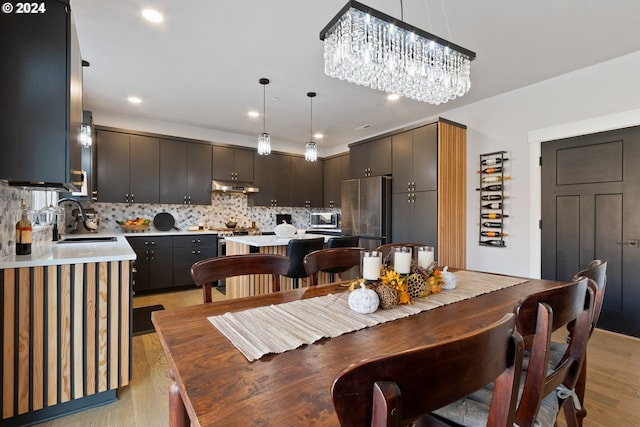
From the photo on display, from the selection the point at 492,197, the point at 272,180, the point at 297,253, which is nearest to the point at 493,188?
the point at 492,197

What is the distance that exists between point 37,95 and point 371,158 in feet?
12.9

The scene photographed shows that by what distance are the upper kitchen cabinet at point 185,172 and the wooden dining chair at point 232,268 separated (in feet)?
12.6

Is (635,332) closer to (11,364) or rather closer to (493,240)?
(493,240)

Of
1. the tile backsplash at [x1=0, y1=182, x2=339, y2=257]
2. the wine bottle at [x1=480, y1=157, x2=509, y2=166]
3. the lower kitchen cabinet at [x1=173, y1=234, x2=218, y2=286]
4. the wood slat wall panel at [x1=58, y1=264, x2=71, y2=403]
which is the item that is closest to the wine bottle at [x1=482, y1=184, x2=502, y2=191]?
the wine bottle at [x1=480, y1=157, x2=509, y2=166]

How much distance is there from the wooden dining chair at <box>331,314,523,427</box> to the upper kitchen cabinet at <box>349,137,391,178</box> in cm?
399

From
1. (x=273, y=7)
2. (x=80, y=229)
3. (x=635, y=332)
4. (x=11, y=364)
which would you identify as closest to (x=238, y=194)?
(x=80, y=229)

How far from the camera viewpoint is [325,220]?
236 inches

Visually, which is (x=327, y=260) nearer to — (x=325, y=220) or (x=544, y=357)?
(x=544, y=357)

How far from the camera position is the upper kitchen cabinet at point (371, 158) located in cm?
451

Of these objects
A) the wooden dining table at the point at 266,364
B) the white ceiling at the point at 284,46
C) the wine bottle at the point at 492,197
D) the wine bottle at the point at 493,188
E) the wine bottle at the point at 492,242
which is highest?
the white ceiling at the point at 284,46

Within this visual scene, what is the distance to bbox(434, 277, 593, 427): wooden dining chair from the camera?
2.59 feet

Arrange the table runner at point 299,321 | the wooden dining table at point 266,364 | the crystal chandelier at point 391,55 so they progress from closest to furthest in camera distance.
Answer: the wooden dining table at point 266,364 < the table runner at point 299,321 < the crystal chandelier at point 391,55

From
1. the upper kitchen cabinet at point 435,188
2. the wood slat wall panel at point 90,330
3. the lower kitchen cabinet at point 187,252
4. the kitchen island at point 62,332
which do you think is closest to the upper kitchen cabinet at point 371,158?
the upper kitchen cabinet at point 435,188

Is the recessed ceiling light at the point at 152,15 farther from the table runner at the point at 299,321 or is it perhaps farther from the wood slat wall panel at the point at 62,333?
the table runner at the point at 299,321
